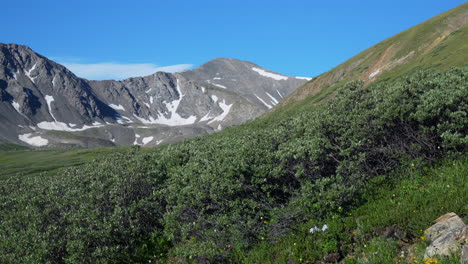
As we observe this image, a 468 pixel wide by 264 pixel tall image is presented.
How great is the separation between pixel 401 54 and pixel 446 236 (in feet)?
251

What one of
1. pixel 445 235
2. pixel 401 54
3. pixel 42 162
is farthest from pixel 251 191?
pixel 42 162

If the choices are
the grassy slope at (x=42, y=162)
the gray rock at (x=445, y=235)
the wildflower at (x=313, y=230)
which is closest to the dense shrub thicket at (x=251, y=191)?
the wildflower at (x=313, y=230)

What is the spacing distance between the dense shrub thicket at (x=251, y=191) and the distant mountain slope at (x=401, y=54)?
4611 centimetres

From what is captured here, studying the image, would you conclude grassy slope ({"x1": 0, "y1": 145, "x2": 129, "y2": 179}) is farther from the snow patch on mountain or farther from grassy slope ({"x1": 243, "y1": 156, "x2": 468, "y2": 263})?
grassy slope ({"x1": 243, "y1": 156, "x2": 468, "y2": 263})

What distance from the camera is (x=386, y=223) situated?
10.7 meters

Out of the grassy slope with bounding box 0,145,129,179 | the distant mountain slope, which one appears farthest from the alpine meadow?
the grassy slope with bounding box 0,145,129,179

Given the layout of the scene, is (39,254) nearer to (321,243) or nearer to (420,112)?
(321,243)

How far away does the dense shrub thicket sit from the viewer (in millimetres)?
12953

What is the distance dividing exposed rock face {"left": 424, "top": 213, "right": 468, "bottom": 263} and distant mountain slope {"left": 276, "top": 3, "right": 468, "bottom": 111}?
171ft

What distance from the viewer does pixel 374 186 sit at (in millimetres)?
13609

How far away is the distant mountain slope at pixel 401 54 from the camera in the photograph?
6288 centimetres

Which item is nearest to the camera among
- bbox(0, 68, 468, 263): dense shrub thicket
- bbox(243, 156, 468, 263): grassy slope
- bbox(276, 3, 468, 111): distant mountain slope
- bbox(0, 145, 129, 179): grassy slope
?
bbox(243, 156, 468, 263): grassy slope

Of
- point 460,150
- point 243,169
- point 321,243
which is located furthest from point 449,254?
point 243,169

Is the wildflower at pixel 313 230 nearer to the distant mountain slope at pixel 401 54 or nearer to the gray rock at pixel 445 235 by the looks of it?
the gray rock at pixel 445 235
